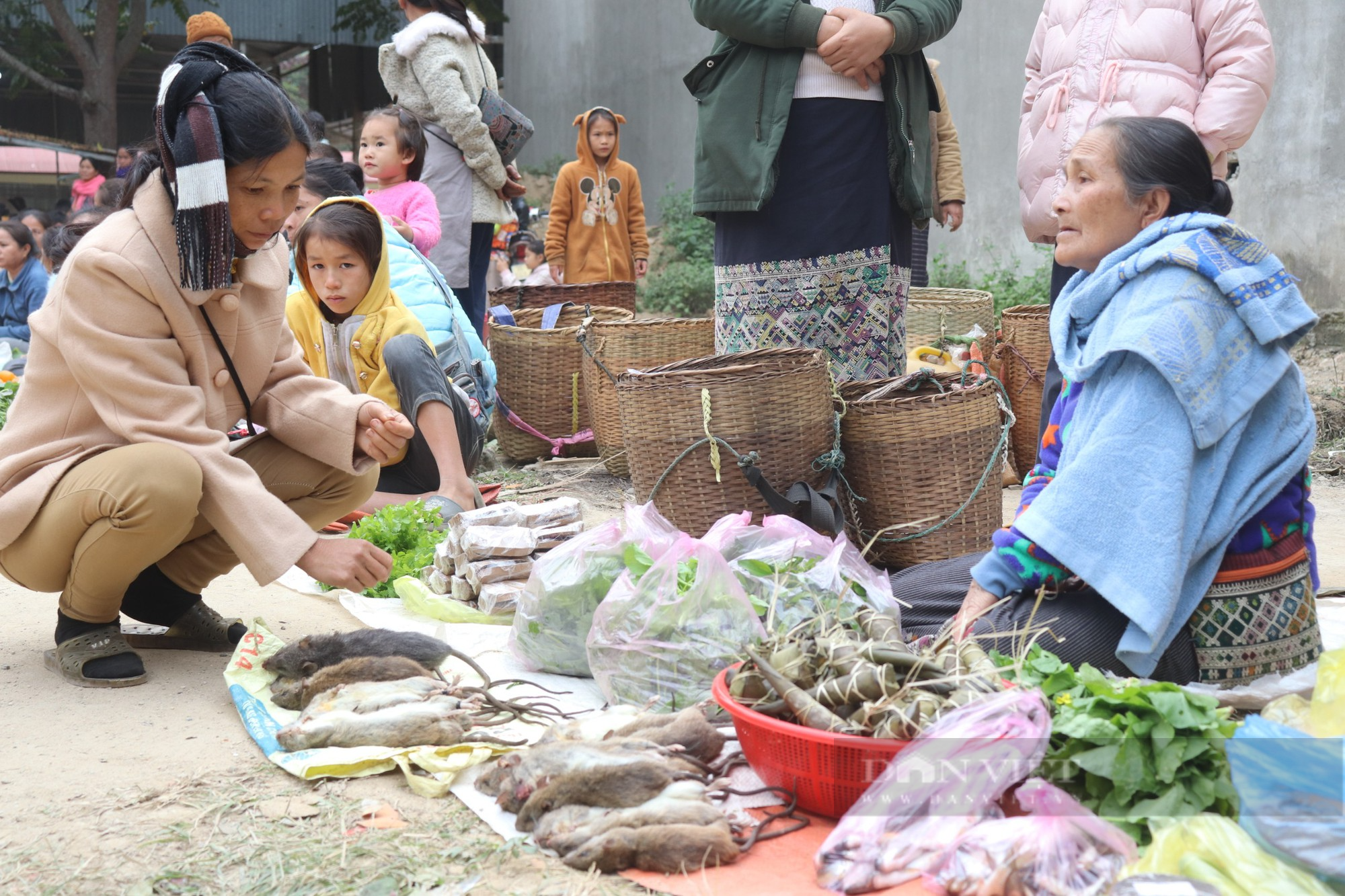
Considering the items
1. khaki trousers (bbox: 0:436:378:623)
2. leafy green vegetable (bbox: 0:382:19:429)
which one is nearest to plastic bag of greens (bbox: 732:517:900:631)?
khaki trousers (bbox: 0:436:378:623)

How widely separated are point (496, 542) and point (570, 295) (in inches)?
123

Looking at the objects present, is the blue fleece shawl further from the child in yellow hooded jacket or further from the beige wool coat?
the child in yellow hooded jacket

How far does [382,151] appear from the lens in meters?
5.39

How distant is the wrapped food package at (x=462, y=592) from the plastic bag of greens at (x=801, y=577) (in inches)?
39.6

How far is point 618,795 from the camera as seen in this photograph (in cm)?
204

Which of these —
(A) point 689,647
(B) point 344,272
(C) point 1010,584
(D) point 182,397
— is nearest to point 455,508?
(B) point 344,272

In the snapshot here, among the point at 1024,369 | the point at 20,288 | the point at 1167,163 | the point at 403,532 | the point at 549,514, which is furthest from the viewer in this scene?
the point at 20,288

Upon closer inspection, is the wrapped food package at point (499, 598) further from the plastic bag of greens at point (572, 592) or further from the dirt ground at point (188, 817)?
the dirt ground at point (188, 817)

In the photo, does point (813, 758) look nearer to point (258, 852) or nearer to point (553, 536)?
point (258, 852)

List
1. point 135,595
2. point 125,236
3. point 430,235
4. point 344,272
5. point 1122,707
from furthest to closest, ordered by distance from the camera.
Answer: point 430,235, point 344,272, point 135,595, point 125,236, point 1122,707

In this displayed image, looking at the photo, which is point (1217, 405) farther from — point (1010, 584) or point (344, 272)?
point (344, 272)

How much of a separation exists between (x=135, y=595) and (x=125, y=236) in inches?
38.8

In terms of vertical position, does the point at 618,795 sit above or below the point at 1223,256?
below

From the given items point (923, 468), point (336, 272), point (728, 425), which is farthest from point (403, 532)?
point (923, 468)
